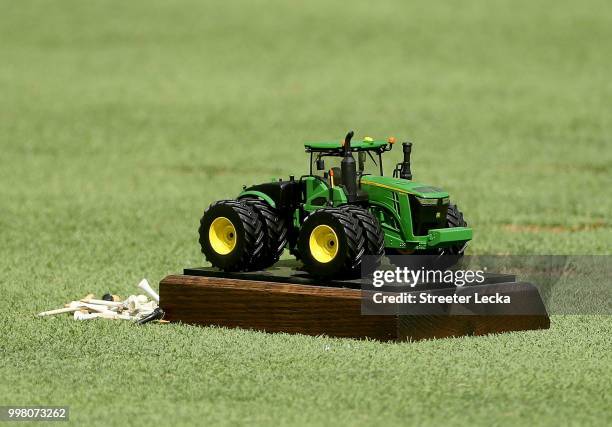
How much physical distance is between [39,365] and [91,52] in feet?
90.6

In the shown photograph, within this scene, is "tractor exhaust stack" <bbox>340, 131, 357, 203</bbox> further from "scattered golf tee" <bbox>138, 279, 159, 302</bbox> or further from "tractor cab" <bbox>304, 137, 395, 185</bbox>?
"scattered golf tee" <bbox>138, 279, 159, 302</bbox>

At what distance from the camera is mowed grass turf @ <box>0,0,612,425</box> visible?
9.05 meters

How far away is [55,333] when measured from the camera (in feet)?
36.9

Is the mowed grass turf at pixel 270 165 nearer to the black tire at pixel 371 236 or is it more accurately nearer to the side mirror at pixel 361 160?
the black tire at pixel 371 236

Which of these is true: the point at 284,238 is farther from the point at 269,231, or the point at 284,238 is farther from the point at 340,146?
the point at 340,146

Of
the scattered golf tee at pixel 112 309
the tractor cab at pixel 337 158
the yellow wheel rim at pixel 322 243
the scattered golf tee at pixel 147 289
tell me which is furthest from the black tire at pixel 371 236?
the scattered golf tee at pixel 147 289

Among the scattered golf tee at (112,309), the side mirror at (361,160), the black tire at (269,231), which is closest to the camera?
the black tire at (269,231)

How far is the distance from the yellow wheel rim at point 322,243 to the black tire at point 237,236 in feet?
2.17

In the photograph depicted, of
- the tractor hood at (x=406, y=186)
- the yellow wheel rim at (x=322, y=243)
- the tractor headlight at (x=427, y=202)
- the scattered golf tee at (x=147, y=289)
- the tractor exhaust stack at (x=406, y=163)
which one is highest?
the tractor exhaust stack at (x=406, y=163)

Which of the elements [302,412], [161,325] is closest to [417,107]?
[161,325]

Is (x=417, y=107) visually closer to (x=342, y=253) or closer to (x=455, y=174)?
(x=455, y=174)

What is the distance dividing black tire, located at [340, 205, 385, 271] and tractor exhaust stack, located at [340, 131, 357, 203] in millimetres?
402

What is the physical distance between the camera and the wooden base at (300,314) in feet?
34.4

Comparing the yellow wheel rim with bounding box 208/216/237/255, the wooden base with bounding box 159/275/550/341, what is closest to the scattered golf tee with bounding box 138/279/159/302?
the wooden base with bounding box 159/275/550/341
